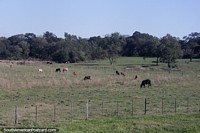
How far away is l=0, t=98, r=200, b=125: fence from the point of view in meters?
21.6

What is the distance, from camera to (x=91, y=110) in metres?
24.6

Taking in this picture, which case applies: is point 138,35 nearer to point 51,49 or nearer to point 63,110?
point 51,49

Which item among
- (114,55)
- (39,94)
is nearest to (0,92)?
(39,94)

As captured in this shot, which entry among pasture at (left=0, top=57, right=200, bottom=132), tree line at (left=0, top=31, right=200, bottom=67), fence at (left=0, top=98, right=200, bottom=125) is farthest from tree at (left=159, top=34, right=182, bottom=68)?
fence at (left=0, top=98, right=200, bottom=125)

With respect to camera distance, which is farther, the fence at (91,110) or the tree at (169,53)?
the tree at (169,53)

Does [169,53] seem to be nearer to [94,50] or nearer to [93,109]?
[94,50]

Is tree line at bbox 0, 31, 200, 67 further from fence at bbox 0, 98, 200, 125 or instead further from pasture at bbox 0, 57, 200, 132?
fence at bbox 0, 98, 200, 125

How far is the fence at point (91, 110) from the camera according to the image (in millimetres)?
21594

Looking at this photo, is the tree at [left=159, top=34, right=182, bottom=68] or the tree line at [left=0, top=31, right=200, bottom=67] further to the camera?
the tree line at [left=0, top=31, right=200, bottom=67]

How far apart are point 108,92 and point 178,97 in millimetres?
6606

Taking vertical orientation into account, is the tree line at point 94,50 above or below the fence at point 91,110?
above

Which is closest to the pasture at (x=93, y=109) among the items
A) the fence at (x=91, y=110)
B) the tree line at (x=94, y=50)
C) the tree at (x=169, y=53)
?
the fence at (x=91, y=110)

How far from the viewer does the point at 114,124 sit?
2036 centimetres

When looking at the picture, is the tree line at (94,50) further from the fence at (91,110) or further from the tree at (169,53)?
the fence at (91,110)
